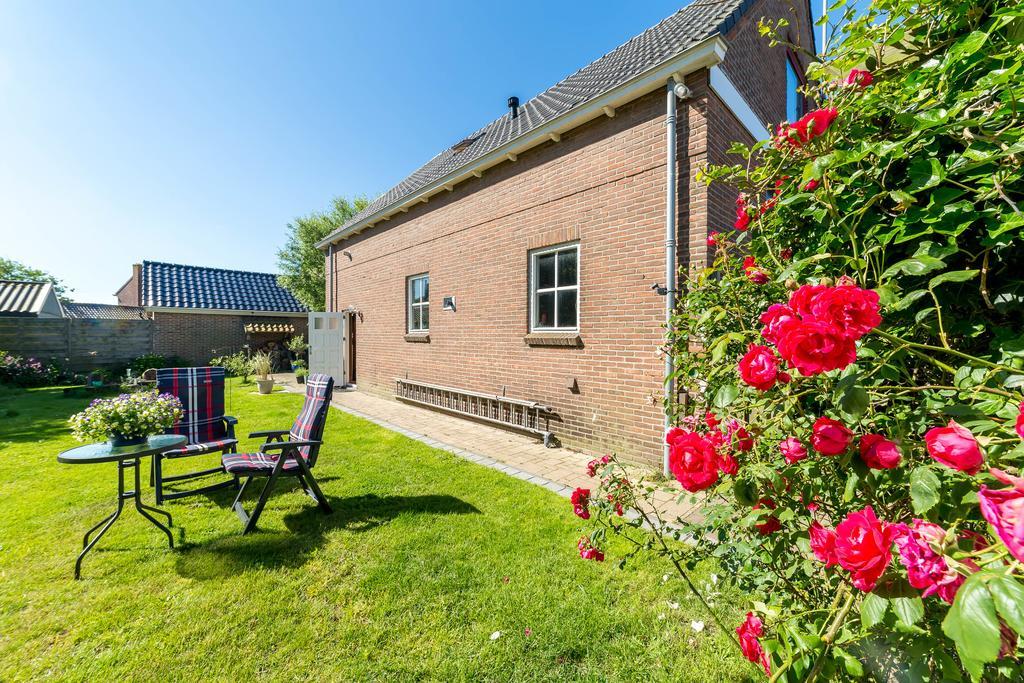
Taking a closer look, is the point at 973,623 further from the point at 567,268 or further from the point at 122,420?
the point at 567,268

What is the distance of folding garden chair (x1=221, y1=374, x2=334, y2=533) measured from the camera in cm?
335

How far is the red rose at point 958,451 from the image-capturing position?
746 millimetres

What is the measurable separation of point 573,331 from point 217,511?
15.0 ft

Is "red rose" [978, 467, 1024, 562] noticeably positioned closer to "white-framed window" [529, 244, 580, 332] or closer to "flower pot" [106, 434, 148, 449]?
"flower pot" [106, 434, 148, 449]

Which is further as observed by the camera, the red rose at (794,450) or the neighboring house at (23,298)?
the neighboring house at (23,298)

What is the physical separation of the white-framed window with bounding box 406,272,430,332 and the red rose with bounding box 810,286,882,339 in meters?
8.19

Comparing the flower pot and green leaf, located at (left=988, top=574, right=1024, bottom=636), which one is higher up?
green leaf, located at (left=988, top=574, right=1024, bottom=636)

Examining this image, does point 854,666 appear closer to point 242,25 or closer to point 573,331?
point 573,331

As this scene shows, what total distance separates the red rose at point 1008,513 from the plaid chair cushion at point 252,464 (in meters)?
4.14

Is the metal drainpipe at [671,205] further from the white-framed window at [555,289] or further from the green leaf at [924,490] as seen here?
the green leaf at [924,490]

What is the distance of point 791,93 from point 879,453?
10131mm

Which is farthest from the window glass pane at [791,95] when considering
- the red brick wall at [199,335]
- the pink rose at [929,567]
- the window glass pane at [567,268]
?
the red brick wall at [199,335]

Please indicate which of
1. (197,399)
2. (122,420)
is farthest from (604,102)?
(197,399)

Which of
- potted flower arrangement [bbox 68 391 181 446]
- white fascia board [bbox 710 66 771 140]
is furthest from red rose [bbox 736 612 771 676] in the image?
white fascia board [bbox 710 66 771 140]
